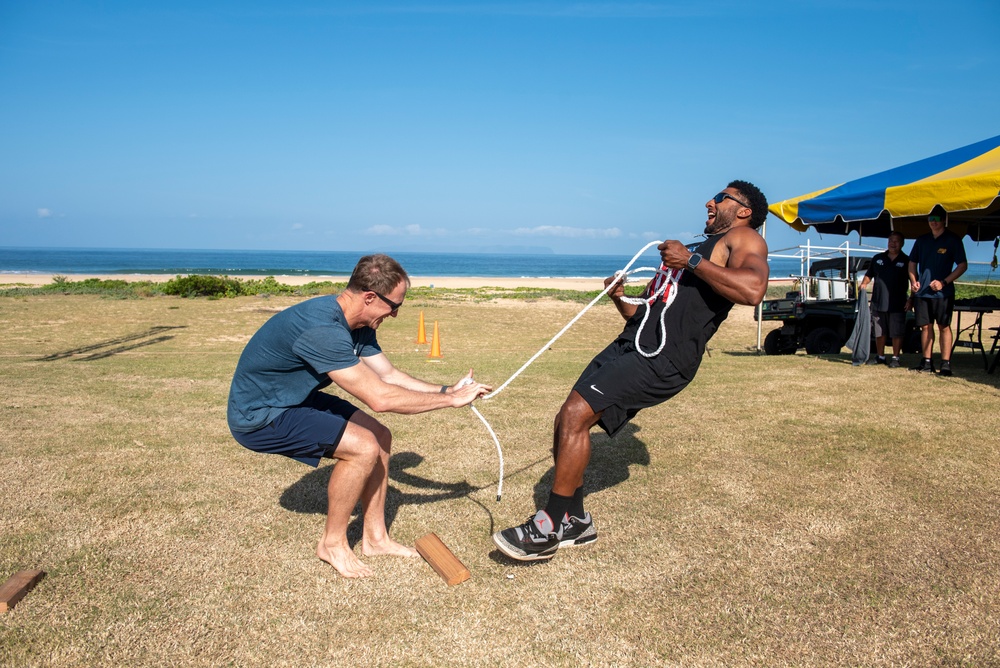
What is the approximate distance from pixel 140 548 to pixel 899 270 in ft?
33.5

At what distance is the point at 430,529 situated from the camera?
14.3 feet

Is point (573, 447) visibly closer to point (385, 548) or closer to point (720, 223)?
point (385, 548)

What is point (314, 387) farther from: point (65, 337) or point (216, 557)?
point (65, 337)

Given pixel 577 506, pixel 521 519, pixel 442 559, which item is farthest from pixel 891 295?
pixel 442 559

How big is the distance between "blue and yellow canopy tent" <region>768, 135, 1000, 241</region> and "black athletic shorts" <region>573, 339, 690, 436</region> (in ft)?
19.4

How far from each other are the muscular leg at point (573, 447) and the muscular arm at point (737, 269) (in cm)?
97

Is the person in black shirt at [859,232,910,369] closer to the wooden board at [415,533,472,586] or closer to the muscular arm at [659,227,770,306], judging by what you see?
the muscular arm at [659,227,770,306]

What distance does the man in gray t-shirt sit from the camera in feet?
11.7

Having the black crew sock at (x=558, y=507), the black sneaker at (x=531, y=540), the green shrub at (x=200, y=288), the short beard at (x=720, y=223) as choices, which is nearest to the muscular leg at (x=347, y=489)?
the black sneaker at (x=531, y=540)

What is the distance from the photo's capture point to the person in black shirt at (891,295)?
10102 mm

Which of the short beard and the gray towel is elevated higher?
the short beard

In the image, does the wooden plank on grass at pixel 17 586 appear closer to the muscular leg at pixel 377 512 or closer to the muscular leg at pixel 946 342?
the muscular leg at pixel 377 512

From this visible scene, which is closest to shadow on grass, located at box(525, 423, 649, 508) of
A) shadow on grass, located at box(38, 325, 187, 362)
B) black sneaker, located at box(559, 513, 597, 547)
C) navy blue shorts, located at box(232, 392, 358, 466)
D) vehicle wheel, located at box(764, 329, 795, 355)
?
black sneaker, located at box(559, 513, 597, 547)

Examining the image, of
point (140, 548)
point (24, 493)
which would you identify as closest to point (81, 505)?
point (24, 493)
